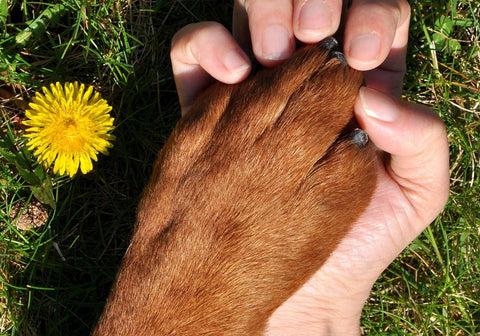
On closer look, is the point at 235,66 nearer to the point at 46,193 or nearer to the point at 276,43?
the point at 276,43

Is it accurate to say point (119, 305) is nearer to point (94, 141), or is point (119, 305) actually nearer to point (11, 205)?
point (94, 141)

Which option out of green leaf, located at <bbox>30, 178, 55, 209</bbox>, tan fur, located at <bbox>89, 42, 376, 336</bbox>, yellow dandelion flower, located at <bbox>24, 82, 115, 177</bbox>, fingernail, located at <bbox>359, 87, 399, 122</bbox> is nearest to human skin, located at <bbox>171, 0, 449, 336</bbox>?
fingernail, located at <bbox>359, 87, 399, 122</bbox>

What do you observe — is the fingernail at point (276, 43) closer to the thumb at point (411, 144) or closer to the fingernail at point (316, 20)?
the fingernail at point (316, 20)

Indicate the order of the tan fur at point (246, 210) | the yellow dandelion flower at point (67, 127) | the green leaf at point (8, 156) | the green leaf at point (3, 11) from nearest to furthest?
the tan fur at point (246, 210) < the yellow dandelion flower at point (67, 127) < the green leaf at point (8, 156) < the green leaf at point (3, 11)

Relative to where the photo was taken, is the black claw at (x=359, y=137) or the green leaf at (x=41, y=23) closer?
the black claw at (x=359, y=137)

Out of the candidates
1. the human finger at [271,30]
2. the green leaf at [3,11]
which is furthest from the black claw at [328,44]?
the green leaf at [3,11]

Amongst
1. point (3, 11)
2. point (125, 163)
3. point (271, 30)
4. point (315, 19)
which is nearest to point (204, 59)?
point (271, 30)
